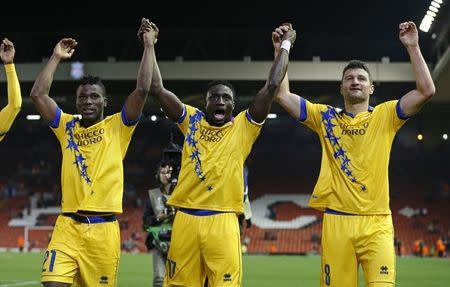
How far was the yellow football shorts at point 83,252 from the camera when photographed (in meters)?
6.42

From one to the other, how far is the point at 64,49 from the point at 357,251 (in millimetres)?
3375

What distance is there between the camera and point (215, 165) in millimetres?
6566

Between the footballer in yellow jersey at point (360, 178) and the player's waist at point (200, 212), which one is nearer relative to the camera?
the footballer in yellow jersey at point (360, 178)

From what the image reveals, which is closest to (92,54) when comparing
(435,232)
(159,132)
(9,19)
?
(9,19)

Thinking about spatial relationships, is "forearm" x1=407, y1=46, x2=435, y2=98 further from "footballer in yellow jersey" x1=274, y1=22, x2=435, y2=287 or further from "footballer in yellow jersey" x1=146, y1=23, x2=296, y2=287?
"footballer in yellow jersey" x1=146, y1=23, x2=296, y2=287

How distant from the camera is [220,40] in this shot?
39.7m

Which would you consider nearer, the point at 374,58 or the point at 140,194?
the point at 374,58

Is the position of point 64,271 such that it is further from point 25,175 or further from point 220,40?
point 25,175

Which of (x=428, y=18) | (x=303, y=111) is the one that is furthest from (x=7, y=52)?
(x=428, y=18)

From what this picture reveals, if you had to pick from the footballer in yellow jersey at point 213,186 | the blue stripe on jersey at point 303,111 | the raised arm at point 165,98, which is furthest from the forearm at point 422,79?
the raised arm at point 165,98

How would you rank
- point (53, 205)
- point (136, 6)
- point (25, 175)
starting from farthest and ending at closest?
point (25, 175)
point (53, 205)
point (136, 6)

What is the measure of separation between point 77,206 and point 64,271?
23.5 inches

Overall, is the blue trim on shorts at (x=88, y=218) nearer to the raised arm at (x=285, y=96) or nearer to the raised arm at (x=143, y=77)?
the raised arm at (x=143, y=77)

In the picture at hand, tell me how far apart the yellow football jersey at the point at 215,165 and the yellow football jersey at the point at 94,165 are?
0.57m
